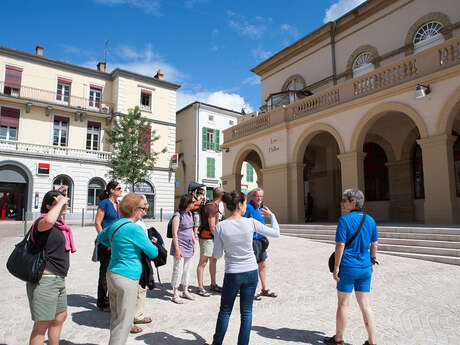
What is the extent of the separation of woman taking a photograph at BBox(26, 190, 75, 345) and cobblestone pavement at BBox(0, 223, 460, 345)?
2.69ft

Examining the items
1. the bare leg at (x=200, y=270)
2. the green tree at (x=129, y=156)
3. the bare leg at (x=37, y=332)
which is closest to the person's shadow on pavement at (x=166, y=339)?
the bare leg at (x=37, y=332)

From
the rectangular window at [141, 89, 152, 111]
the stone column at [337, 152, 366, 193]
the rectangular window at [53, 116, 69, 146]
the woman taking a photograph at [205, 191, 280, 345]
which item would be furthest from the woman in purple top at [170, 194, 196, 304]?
the rectangular window at [141, 89, 152, 111]

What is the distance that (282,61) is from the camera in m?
19.3

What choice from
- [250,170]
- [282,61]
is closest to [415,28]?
[282,61]

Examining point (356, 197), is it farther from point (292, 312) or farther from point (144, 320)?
point (144, 320)

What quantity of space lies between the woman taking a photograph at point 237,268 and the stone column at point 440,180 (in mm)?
8656

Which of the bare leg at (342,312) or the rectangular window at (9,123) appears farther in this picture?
the rectangular window at (9,123)

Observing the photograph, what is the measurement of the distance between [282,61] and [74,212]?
1787cm

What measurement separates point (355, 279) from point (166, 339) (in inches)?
83.2

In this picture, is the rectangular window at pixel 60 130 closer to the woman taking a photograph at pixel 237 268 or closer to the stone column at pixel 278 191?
the stone column at pixel 278 191

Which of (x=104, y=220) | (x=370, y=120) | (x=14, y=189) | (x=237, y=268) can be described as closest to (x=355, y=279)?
(x=237, y=268)

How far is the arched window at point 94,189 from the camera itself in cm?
2514

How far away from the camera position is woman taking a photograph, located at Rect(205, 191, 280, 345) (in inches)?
119

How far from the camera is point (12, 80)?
23.6 meters
